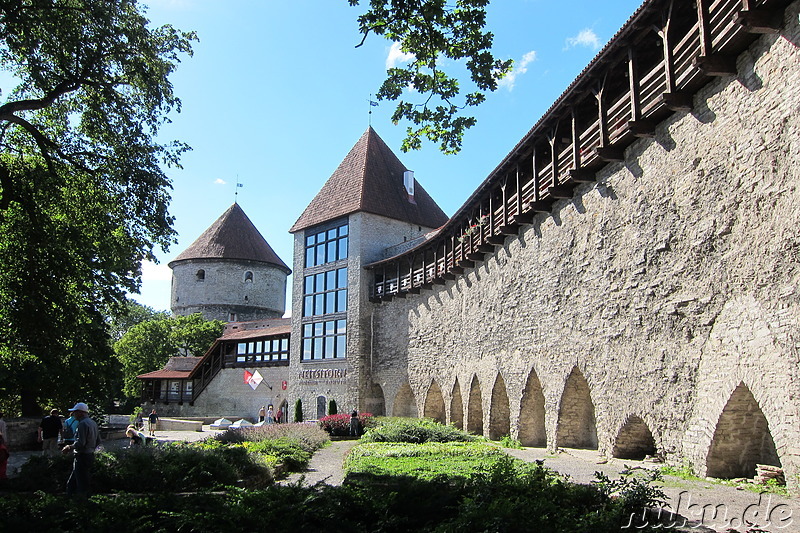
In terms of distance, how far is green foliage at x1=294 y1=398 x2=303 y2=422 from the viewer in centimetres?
3269

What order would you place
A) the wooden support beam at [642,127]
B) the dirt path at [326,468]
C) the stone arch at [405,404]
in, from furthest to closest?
the stone arch at [405,404]
the dirt path at [326,468]
the wooden support beam at [642,127]

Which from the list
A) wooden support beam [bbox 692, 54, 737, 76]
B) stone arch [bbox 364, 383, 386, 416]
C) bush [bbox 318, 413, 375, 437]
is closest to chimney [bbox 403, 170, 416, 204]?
stone arch [bbox 364, 383, 386, 416]

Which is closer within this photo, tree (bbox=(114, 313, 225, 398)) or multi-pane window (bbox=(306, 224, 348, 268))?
multi-pane window (bbox=(306, 224, 348, 268))

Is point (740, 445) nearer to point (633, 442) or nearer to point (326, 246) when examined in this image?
point (633, 442)

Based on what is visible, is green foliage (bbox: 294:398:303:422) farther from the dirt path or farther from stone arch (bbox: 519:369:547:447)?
stone arch (bbox: 519:369:547:447)

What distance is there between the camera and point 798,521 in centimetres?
675

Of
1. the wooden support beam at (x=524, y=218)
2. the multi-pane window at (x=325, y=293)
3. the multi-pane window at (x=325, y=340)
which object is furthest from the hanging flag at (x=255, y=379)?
the wooden support beam at (x=524, y=218)

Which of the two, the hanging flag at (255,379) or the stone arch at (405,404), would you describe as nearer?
the stone arch at (405,404)

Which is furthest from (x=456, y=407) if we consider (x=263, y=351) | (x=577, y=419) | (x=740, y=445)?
(x=263, y=351)

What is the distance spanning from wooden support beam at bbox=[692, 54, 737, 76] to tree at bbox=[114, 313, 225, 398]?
4259 centimetres

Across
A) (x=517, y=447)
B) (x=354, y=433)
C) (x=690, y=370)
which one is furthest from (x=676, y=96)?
(x=354, y=433)

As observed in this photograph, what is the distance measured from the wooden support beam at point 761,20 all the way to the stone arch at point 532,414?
10.6m

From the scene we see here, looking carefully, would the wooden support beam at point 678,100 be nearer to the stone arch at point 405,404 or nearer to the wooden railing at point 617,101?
the wooden railing at point 617,101

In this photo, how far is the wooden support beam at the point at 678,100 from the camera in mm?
10656
